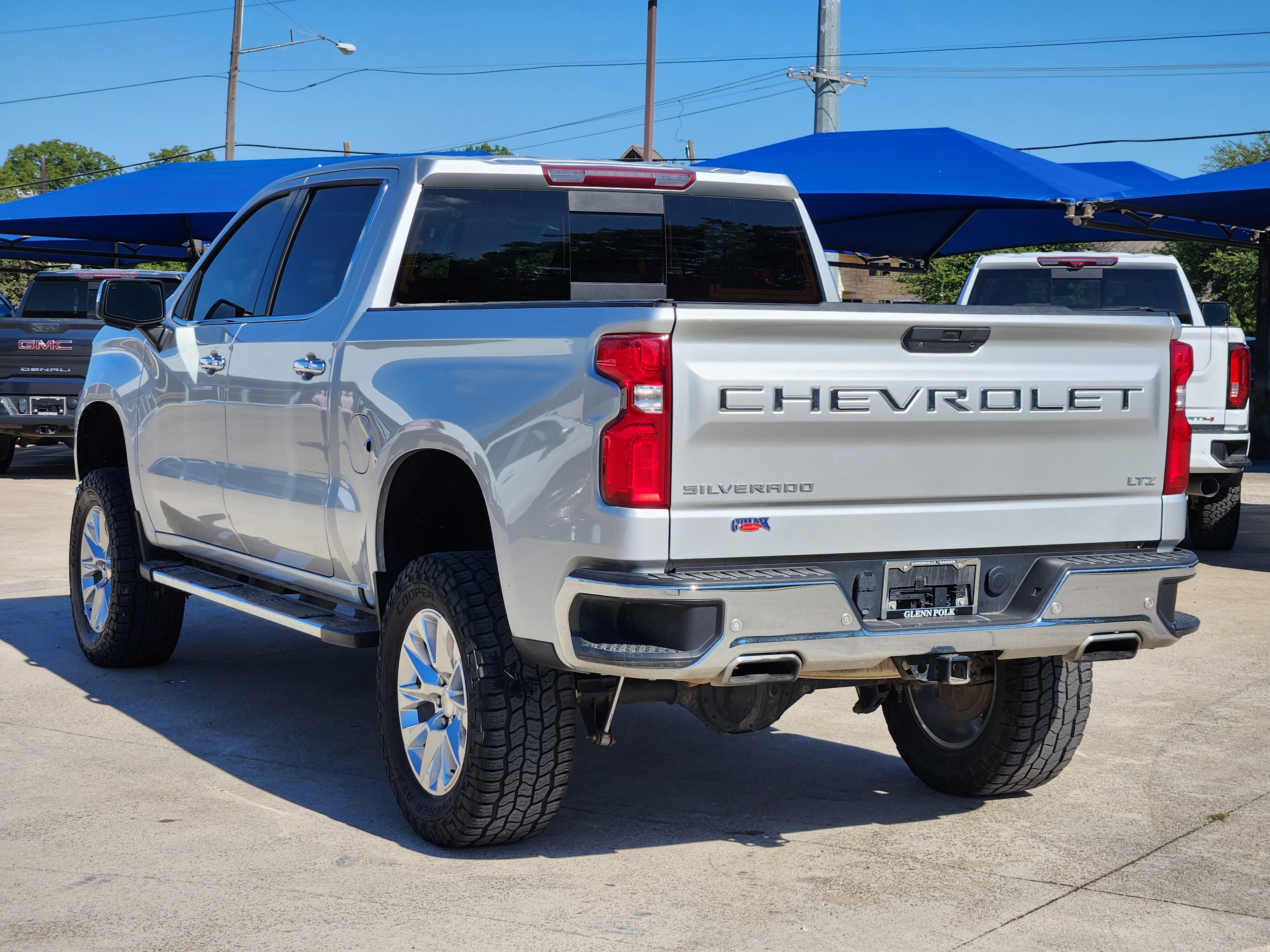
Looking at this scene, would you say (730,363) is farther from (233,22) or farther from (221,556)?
(233,22)

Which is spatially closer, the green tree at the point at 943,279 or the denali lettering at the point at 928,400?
the denali lettering at the point at 928,400

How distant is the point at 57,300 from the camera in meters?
16.8

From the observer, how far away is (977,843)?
15.0ft

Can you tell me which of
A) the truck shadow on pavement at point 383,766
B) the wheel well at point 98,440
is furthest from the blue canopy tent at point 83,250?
the truck shadow on pavement at point 383,766

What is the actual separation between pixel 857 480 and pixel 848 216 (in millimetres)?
13796

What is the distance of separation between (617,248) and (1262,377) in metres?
17.5

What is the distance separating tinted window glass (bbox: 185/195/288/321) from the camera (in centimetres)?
582

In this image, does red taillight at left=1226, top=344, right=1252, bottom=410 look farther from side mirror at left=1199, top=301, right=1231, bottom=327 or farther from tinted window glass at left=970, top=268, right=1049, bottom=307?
tinted window glass at left=970, top=268, right=1049, bottom=307

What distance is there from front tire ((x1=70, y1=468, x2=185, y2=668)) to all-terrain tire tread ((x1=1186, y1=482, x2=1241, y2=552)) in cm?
792

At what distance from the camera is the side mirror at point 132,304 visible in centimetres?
622

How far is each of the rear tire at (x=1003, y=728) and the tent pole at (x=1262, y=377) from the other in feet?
55.8

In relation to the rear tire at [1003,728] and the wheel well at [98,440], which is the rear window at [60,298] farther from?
the rear tire at [1003,728]

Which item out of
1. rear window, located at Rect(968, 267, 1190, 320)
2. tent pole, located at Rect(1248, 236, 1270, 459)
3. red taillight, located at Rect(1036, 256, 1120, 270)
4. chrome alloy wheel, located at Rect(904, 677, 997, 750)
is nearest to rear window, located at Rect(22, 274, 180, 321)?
rear window, located at Rect(968, 267, 1190, 320)

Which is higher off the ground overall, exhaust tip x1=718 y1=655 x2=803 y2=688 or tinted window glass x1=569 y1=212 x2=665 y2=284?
tinted window glass x1=569 y1=212 x2=665 y2=284
